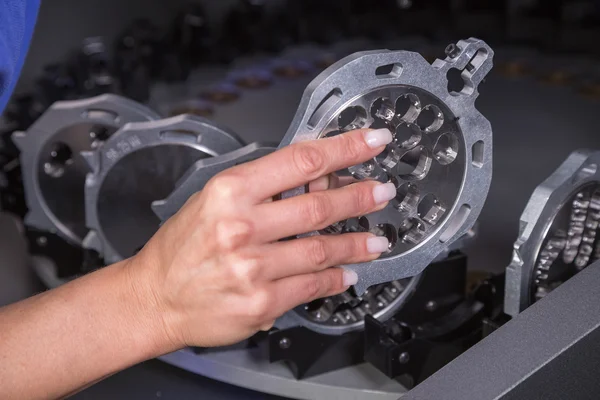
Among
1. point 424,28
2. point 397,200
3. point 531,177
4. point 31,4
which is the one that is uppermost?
point 31,4

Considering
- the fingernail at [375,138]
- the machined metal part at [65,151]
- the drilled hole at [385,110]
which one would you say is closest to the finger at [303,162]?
the fingernail at [375,138]

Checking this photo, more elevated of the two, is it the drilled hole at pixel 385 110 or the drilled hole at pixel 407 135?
the drilled hole at pixel 385 110

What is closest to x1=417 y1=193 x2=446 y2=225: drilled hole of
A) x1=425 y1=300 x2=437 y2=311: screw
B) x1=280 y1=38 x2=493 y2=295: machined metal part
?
x1=280 y1=38 x2=493 y2=295: machined metal part

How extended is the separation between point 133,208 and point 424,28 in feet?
5.25

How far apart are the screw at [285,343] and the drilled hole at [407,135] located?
0.30 meters

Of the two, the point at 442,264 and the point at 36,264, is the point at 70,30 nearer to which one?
the point at 36,264

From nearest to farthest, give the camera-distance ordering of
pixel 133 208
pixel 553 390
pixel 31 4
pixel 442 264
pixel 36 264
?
1. pixel 553 390
2. pixel 31 4
3. pixel 442 264
4. pixel 133 208
5. pixel 36 264

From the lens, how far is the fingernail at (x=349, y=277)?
2.56 feet

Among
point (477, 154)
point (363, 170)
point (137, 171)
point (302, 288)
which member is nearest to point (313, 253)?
point (302, 288)

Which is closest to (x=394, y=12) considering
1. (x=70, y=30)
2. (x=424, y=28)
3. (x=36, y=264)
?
(x=424, y=28)

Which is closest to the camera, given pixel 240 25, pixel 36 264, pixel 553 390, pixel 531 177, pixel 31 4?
pixel 553 390

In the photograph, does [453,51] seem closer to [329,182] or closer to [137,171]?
[329,182]

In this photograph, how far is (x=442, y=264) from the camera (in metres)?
1.06

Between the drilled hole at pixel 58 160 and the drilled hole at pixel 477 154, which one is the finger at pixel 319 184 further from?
the drilled hole at pixel 58 160
